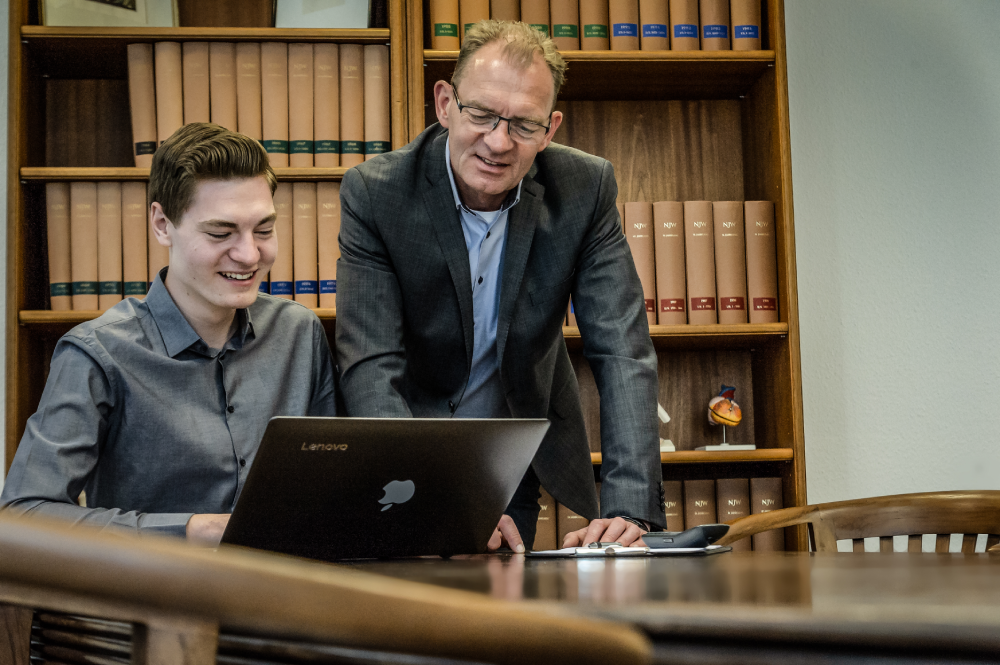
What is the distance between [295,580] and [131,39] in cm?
235

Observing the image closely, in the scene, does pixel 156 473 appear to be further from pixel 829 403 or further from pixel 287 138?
pixel 829 403

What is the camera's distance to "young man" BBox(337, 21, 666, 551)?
1.45 m

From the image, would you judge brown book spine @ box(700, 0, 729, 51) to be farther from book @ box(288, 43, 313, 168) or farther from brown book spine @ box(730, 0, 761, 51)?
book @ box(288, 43, 313, 168)

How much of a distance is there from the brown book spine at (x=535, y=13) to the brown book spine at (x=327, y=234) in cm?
67

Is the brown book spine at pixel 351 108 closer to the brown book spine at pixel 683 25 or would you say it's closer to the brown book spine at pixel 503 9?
the brown book spine at pixel 503 9

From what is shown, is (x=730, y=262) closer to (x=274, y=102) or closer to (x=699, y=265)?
(x=699, y=265)

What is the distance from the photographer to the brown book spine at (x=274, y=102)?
230 cm

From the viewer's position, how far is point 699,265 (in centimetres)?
236

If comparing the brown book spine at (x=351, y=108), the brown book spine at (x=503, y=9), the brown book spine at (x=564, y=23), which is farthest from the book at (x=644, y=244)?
the brown book spine at (x=351, y=108)

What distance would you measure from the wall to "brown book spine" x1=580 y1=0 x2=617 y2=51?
0.68 m

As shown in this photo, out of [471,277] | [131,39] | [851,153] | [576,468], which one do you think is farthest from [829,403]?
[131,39]

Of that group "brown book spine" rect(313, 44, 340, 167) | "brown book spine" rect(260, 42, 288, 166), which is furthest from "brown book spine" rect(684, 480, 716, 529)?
"brown book spine" rect(260, 42, 288, 166)

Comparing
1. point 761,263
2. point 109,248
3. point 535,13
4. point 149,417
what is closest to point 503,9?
point 535,13

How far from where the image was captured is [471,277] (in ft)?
5.30
